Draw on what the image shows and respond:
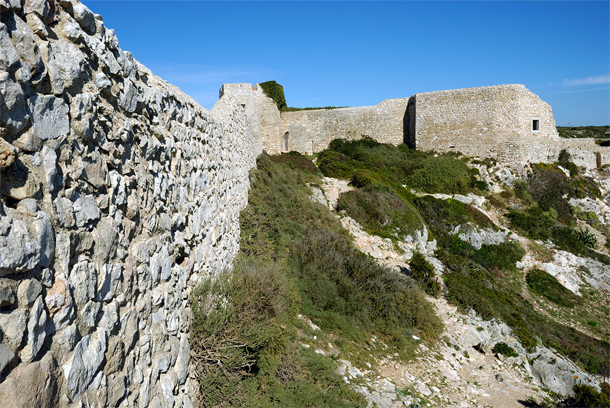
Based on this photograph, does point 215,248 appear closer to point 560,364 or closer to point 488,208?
point 560,364

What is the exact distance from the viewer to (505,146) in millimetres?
24156

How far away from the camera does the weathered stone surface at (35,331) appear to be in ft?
6.32

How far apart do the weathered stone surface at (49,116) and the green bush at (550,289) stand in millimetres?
17931

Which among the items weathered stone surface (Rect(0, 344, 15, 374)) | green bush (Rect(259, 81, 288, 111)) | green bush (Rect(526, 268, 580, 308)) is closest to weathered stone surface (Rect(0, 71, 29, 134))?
weathered stone surface (Rect(0, 344, 15, 374))

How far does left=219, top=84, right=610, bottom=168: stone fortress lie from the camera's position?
24.0 m

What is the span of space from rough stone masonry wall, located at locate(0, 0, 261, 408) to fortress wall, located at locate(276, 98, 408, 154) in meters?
24.3

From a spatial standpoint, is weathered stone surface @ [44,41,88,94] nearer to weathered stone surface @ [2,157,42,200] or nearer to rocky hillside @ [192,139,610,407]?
weathered stone surface @ [2,157,42,200]

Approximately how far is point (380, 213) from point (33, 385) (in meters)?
13.6

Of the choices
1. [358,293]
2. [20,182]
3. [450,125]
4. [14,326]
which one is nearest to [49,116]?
[20,182]

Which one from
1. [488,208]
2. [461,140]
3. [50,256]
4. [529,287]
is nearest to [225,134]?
[50,256]

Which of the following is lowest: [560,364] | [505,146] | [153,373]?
[560,364]

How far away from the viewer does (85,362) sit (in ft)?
7.72

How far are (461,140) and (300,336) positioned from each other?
22717 millimetres

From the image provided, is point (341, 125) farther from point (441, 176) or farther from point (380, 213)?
point (380, 213)
